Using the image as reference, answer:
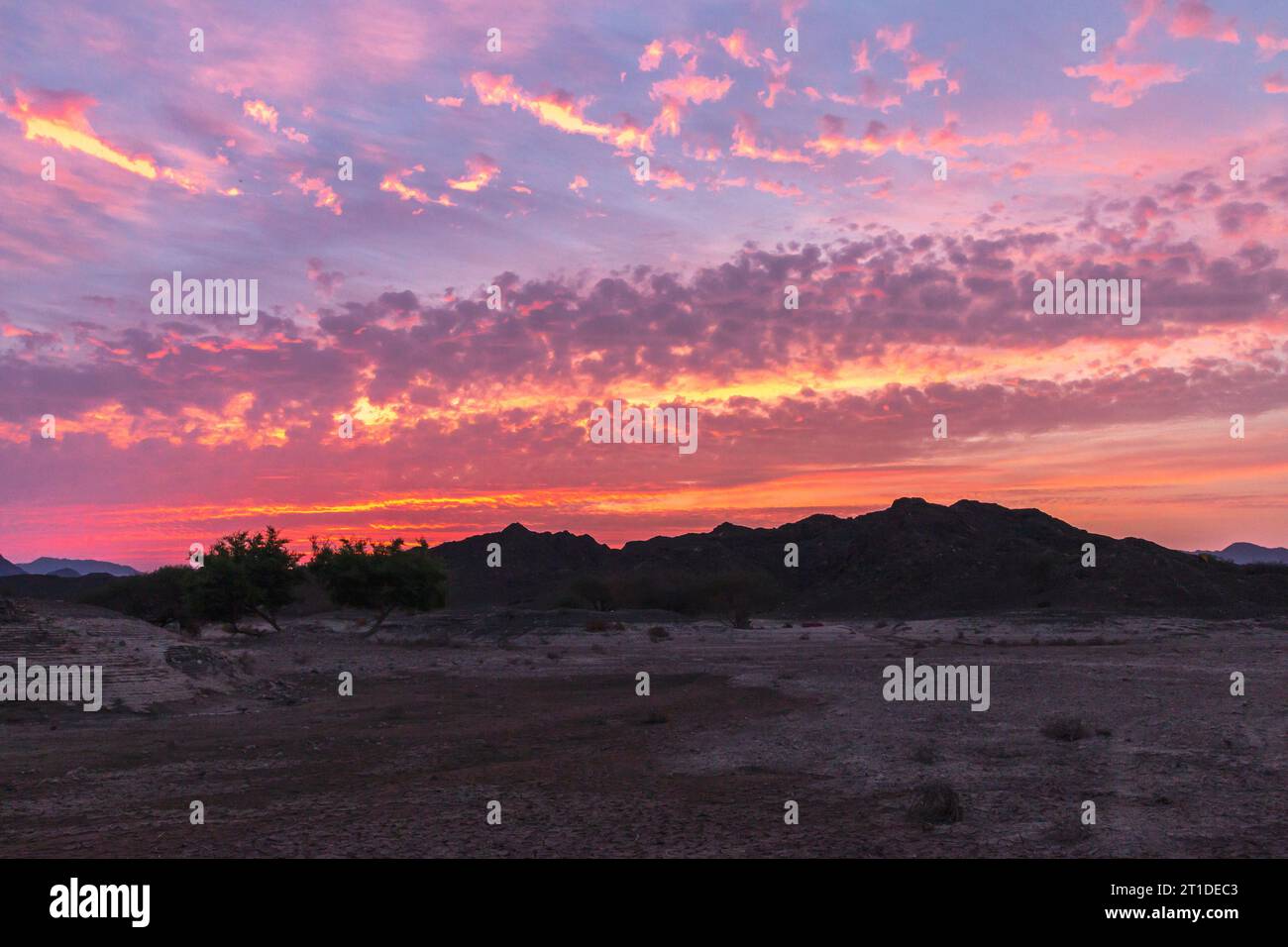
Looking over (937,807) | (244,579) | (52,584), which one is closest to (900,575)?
(244,579)

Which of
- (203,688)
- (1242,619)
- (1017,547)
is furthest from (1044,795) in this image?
(1017,547)

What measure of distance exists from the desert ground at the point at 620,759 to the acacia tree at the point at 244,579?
1783cm

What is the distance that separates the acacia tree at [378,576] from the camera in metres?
56.9

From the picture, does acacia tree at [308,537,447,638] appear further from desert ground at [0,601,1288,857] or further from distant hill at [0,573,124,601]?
distant hill at [0,573,124,601]

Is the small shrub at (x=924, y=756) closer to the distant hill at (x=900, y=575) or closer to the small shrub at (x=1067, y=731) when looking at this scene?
the small shrub at (x=1067, y=731)

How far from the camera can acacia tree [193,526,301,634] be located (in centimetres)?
5266

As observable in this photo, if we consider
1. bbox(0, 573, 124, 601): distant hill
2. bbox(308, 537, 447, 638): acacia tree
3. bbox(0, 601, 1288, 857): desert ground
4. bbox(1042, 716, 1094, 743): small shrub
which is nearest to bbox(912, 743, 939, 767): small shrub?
bbox(0, 601, 1288, 857): desert ground

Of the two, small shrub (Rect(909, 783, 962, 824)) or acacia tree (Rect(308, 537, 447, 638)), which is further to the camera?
acacia tree (Rect(308, 537, 447, 638))

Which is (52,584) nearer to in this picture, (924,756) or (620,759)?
(620,759)

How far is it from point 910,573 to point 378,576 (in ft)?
189

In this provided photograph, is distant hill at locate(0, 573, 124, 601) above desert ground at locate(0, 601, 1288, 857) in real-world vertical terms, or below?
below

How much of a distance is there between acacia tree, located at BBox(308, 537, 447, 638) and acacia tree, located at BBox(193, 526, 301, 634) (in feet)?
7.03

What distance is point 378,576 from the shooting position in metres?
56.9
